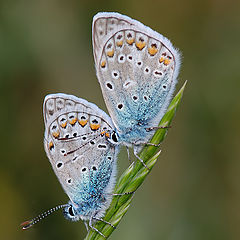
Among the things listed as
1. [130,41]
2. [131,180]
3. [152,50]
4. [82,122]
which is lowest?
[131,180]

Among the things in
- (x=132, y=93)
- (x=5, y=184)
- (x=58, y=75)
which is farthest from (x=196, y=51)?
(x=5, y=184)

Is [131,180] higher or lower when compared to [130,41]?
lower

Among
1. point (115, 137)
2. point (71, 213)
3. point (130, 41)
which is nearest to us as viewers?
point (71, 213)

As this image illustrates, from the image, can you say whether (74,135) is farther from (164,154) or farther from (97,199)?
(164,154)

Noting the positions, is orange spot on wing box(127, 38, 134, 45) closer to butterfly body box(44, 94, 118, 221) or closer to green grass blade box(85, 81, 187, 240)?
butterfly body box(44, 94, 118, 221)

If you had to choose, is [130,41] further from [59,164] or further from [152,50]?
[59,164]

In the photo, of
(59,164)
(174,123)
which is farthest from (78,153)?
(174,123)
